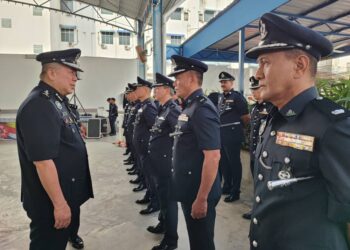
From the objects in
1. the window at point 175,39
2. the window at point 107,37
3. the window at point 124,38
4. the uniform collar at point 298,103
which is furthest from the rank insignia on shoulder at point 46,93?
the window at point 175,39

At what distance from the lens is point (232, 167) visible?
3957mm

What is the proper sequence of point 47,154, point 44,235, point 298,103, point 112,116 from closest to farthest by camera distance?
point 298,103 → point 47,154 → point 44,235 → point 112,116

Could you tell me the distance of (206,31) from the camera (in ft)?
26.6

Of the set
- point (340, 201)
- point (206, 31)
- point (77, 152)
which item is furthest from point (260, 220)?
point (206, 31)

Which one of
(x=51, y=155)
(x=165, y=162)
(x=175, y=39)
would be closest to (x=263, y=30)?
(x=51, y=155)

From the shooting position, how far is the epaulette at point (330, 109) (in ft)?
2.90

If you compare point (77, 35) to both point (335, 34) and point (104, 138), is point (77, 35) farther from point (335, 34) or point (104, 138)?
point (335, 34)

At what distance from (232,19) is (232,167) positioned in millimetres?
3554

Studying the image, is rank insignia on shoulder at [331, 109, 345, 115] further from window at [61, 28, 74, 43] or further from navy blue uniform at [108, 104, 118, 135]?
window at [61, 28, 74, 43]

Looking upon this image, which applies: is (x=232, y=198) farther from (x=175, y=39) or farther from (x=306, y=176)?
(x=175, y=39)

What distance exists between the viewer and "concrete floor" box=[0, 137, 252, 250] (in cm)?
274

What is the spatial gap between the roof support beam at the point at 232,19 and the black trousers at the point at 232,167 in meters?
2.21

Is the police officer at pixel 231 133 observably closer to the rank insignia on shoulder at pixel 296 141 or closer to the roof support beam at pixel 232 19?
the roof support beam at pixel 232 19

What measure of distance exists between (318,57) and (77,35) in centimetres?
1794
